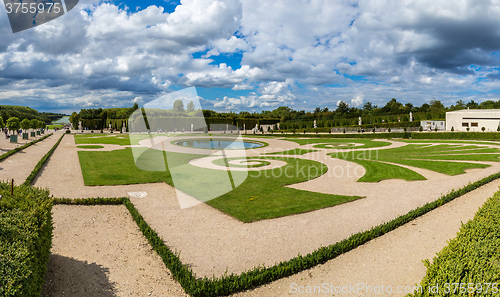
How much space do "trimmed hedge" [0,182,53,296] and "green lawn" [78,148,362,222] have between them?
16.4ft

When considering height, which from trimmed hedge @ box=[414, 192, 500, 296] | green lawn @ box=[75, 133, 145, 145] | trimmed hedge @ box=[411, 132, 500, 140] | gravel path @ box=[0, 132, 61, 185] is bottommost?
trimmed hedge @ box=[414, 192, 500, 296]

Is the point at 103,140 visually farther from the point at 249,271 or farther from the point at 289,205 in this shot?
the point at 249,271

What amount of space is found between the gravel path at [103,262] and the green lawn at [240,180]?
A: 124 inches

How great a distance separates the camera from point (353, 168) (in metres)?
17.1

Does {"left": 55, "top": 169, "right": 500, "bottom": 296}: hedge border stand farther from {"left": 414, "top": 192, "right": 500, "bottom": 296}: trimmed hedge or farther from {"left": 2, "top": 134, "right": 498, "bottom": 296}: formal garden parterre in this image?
{"left": 414, "top": 192, "right": 500, "bottom": 296}: trimmed hedge

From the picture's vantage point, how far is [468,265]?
13.1ft

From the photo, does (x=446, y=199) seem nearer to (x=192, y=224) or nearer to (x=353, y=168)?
(x=353, y=168)

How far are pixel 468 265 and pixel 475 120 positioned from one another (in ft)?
198

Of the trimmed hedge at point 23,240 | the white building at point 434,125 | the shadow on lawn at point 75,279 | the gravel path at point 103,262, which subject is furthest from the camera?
the white building at point 434,125

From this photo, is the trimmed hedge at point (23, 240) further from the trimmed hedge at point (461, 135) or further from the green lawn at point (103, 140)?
the trimmed hedge at point (461, 135)

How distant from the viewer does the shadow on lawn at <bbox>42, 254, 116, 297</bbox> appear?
4984 millimetres

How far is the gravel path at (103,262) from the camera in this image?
16.8 feet

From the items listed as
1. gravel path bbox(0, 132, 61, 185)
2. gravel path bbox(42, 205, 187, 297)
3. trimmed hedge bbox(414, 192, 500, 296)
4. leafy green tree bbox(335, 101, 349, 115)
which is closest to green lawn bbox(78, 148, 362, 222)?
gravel path bbox(0, 132, 61, 185)

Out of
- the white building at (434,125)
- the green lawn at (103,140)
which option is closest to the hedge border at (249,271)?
the green lawn at (103,140)
